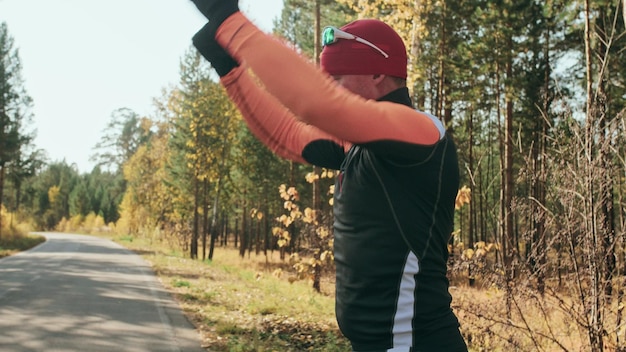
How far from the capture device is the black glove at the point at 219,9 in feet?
3.83

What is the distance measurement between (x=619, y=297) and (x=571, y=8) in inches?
436

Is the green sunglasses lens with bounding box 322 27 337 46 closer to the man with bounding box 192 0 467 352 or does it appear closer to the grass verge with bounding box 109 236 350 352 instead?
the man with bounding box 192 0 467 352

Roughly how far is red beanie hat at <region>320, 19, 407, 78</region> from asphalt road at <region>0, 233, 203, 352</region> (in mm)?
7173

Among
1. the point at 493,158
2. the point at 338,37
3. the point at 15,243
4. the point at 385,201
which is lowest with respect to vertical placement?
the point at 15,243

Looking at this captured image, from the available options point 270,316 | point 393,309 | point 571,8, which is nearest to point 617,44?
point 571,8

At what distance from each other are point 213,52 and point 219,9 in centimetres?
18

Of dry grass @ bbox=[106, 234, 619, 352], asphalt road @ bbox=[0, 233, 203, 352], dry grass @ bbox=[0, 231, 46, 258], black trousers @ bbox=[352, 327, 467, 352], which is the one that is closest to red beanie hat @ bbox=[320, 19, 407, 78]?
black trousers @ bbox=[352, 327, 467, 352]

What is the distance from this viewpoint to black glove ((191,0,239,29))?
117cm

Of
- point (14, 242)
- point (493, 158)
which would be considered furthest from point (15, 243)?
point (493, 158)

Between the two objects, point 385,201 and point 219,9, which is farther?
point 385,201

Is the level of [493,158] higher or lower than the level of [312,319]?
higher

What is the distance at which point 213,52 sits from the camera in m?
1.34

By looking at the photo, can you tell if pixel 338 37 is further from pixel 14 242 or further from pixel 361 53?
pixel 14 242

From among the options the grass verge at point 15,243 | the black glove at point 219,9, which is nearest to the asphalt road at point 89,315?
the black glove at point 219,9
